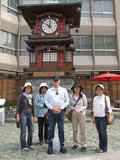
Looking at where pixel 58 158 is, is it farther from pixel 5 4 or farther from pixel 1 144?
pixel 5 4

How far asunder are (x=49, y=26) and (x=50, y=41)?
4.41 ft

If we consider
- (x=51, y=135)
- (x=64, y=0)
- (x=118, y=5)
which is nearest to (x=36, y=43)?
(x=51, y=135)

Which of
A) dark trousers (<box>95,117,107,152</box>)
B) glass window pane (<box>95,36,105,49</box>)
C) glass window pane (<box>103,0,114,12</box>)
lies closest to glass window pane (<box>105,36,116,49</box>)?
glass window pane (<box>95,36,105,49</box>)

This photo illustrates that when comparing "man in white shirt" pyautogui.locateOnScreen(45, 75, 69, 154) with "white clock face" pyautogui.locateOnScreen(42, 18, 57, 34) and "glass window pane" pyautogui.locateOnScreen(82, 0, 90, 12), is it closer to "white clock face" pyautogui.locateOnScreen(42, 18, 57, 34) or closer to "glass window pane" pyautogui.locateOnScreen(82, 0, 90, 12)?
"white clock face" pyautogui.locateOnScreen(42, 18, 57, 34)

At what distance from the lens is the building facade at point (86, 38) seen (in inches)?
714

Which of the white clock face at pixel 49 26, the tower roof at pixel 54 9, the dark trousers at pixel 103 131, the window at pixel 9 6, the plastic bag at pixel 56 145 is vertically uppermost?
the window at pixel 9 6

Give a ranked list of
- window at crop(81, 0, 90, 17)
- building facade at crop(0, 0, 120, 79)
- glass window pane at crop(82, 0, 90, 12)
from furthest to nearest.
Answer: glass window pane at crop(82, 0, 90, 12)
window at crop(81, 0, 90, 17)
building facade at crop(0, 0, 120, 79)

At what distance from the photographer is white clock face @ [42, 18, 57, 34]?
1031 centimetres

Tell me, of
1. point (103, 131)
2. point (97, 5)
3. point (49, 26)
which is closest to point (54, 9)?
point (49, 26)

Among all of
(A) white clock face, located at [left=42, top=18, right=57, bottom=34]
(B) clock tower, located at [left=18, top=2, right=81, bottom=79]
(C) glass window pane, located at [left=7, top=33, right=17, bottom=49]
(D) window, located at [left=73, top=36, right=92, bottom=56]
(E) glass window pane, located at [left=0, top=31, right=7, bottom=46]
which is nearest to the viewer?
(B) clock tower, located at [left=18, top=2, right=81, bottom=79]

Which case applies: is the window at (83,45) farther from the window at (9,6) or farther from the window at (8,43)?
the window at (9,6)

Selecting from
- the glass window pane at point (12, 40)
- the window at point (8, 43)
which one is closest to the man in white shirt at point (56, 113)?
the window at point (8, 43)

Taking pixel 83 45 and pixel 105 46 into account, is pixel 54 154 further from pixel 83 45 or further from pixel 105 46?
pixel 105 46

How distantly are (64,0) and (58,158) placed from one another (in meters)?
21.2
